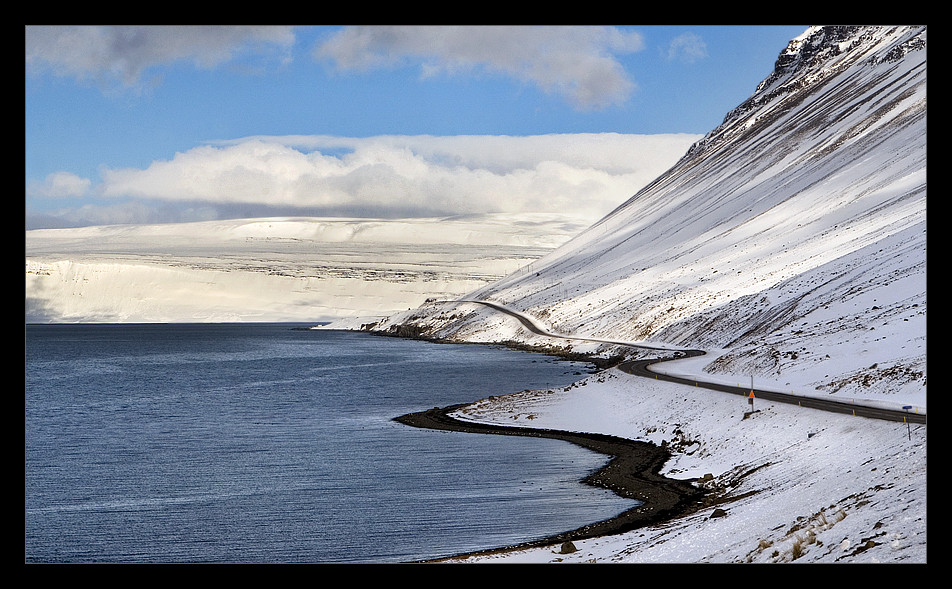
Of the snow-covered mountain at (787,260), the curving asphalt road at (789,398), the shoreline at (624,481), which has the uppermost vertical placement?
the snow-covered mountain at (787,260)

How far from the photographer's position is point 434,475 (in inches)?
1387

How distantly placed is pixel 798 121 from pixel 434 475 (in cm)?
16615

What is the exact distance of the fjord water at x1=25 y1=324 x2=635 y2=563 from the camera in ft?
83.3

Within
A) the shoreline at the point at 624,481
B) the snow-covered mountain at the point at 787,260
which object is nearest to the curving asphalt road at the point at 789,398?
the snow-covered mountain at the point at 787,260

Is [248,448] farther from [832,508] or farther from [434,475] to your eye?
[832,508]

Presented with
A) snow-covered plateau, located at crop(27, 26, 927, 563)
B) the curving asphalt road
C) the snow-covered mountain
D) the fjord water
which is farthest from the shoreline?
the snow-covered mountain

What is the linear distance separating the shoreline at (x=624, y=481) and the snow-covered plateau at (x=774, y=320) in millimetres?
1058

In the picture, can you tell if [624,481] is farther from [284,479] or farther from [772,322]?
[772,322]

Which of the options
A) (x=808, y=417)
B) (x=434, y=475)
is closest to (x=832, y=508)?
(x=808, y=417)

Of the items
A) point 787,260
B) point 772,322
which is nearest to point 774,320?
point 772,322

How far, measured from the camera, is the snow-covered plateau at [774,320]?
21188mm

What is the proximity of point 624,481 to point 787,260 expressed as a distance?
73.4 meters

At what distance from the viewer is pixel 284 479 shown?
34844 millimetres

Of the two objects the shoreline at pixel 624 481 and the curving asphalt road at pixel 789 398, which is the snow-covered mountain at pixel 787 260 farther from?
the shoreline at pixel 624 481
